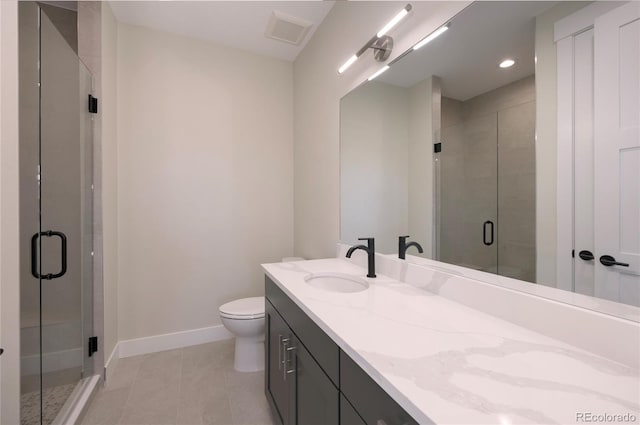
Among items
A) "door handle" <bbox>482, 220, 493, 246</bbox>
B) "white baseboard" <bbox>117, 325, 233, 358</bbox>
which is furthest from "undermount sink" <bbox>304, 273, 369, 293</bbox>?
"white baseboard" <bbox>117, 325, 233, 358</bbox>

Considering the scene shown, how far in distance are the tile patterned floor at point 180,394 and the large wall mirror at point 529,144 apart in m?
1.40

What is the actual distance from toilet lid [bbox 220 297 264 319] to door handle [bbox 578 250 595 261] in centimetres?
176

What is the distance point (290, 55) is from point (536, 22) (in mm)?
2275

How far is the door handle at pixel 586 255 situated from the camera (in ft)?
2.53

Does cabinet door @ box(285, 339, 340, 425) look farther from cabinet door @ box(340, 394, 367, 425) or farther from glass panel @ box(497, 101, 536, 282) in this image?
glass panel @ box(497, 101, 536, 282)

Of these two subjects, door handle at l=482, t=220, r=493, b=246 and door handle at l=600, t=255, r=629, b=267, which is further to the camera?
door handle at l=482, t=220, r=493, b=246

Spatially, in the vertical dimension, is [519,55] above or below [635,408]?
above

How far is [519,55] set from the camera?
3.01 feet

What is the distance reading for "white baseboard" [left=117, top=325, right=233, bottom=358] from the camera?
2205 mm

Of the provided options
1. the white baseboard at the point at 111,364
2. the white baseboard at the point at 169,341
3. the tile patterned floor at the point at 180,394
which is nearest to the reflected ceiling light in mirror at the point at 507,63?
the tile patterned floor at the point at 180,394

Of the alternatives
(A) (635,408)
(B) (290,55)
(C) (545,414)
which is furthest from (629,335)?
(B) (290,55)

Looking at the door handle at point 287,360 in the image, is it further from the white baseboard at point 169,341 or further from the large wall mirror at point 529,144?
the white baseboard at point 169,341

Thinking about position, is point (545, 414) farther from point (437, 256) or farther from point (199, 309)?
point (199, 309)

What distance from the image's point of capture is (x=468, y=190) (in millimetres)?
1105
